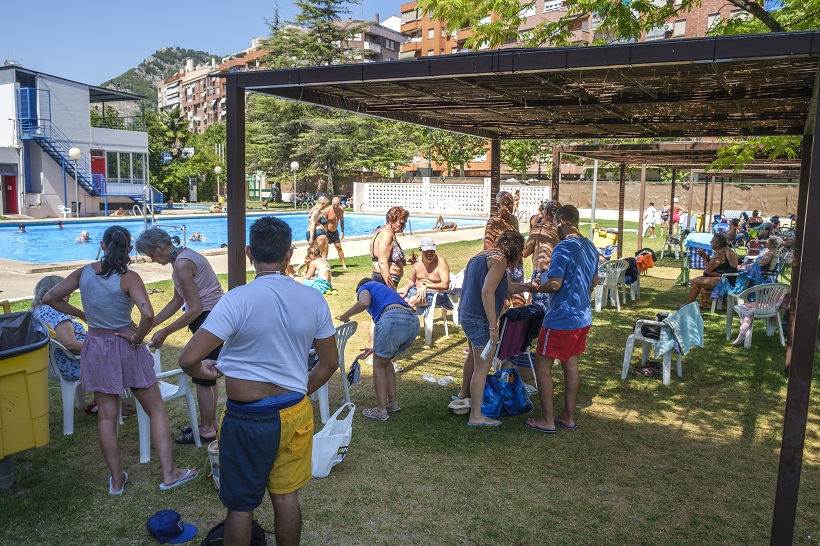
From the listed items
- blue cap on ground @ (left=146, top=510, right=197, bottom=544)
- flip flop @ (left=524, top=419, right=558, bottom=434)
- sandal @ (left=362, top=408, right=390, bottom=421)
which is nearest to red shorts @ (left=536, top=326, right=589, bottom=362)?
flip flop @ (left=524, top=419, right=558, bottom=434)

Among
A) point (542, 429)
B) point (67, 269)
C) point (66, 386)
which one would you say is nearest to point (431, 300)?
point (542, 429)

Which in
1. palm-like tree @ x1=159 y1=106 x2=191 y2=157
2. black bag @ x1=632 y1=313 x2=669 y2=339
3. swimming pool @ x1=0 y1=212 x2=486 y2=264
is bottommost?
swimming pool @ x1=0 y1=212 x2=486 y2=264

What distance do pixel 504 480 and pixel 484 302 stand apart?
1288 mm

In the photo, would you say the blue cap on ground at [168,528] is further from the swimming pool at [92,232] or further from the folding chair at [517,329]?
the swimming pool at [92,232]

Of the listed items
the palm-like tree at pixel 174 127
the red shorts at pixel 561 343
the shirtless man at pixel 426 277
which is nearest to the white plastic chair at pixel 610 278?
the shirtless man at pixel 426 277

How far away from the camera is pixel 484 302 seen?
189 inches

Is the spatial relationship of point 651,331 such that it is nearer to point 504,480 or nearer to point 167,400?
point 504,480

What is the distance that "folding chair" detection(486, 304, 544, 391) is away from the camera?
207 inches

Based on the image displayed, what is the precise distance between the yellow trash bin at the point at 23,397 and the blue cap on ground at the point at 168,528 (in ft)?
3.20

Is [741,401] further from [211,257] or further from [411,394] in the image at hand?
[211,257]

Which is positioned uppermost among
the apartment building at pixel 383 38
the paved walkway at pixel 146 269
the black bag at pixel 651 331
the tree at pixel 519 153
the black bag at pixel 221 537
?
the apartment building at pixel 383 38

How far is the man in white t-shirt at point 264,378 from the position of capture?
2.62 metres

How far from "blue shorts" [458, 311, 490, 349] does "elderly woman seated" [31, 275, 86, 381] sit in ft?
9.36

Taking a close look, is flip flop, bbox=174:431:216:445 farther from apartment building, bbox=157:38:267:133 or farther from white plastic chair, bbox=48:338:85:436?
apartment building, bbox=157:38:267:133
